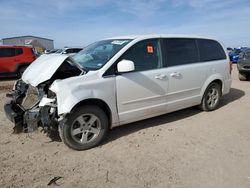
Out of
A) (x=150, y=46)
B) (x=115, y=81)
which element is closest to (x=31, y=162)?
(x=115, y=81)

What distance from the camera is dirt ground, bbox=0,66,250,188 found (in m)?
3.39

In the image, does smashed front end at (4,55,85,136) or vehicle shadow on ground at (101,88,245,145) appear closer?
smashed front end at (4,55,85,136)

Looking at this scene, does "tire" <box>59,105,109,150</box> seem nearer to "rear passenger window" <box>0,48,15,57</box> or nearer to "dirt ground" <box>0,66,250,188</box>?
"dirt ground" <box>0,66,250,188</box>

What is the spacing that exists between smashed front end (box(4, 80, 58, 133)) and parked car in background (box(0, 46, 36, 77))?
804 centimetres

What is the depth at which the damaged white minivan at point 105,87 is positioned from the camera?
13.2 ft

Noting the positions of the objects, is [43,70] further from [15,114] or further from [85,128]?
[85,128]

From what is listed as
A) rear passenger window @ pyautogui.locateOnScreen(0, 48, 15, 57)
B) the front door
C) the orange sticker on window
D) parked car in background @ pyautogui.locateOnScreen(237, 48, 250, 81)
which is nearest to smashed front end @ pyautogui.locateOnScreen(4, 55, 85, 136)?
the front door

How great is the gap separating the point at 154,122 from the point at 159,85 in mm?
970

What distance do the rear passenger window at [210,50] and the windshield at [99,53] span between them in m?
2.09

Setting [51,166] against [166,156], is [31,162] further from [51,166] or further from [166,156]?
[166,156]

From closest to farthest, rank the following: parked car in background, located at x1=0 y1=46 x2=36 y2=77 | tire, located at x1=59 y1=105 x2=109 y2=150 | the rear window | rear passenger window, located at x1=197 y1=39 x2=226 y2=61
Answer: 1. tire, located at x1=59 y1=105 x2=109 y2=150
2. rear passenger window, located at x1=197 y1=39 x2=226 y2=61
3. parked car in background, located at x1=0 y1=46 x2=36 y2=77
4. the rear window

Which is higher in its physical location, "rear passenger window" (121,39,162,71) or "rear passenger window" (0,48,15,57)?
"rear passenger window" (0,48,15,57)

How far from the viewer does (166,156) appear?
402 cm

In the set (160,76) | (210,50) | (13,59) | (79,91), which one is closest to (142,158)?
(79,91)
